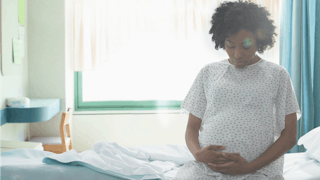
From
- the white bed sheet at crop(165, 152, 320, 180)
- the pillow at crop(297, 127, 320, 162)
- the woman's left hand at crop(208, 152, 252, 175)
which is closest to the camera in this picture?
the woman's left hand at crop(208, 152, 252, 175)

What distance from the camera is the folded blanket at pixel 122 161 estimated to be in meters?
1.20

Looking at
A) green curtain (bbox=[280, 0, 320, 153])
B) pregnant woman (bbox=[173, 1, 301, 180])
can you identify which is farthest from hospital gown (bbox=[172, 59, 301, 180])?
green curtain (bbox=[280, 0, 320, 153])

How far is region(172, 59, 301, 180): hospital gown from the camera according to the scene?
1.06 meters

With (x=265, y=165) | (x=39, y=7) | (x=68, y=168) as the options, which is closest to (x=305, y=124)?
(x=265, y=165)

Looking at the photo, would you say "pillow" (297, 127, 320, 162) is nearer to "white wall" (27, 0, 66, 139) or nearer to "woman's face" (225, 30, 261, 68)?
"woman's face" (225, 30, 261, 68)

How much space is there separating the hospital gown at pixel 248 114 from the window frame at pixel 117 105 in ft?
6.79

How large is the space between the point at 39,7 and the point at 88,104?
121cm

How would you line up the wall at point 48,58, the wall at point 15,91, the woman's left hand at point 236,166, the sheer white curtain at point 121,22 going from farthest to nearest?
the sheer white curtain at point 121,22, the wall at point 48,58, the wall at point 15,91, the woman's left hand at point 236,166

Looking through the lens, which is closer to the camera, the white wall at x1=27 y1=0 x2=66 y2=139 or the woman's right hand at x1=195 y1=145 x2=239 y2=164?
the woman's right hand at x1=195 y1=145 x2=239 y2=164

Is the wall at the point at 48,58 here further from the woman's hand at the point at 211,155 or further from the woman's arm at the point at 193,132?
the woman's hand at the point at 211,155

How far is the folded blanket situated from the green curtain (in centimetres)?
140

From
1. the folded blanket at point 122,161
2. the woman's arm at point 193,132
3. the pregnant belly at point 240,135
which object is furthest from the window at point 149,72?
the pregnant belly at point 240,135

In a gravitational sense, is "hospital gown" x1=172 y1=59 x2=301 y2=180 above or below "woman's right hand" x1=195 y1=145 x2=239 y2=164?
above

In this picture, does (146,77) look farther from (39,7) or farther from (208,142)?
(208,142)
